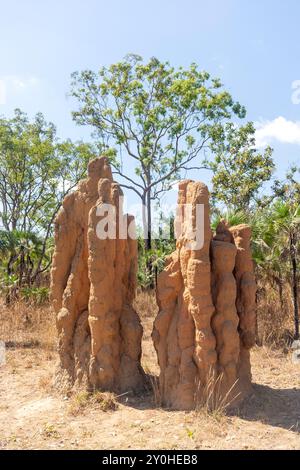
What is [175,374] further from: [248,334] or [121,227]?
[121,227]

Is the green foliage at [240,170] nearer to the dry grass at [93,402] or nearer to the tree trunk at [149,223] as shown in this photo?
the tree trunk at [149,223]

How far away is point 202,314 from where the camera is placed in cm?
597

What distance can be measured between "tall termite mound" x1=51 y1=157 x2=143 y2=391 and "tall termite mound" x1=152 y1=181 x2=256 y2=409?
67 cm

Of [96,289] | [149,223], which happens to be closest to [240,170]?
[149,223]

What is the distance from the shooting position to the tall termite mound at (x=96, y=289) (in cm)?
666

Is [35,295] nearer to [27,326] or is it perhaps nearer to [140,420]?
[27,326]

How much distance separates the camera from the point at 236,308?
647 centimetres

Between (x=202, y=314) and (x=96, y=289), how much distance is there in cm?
162

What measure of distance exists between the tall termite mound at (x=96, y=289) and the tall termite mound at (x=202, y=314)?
2.20 feet

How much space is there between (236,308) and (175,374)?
1.23 metres

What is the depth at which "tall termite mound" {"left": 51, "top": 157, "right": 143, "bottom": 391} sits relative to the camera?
262 inches

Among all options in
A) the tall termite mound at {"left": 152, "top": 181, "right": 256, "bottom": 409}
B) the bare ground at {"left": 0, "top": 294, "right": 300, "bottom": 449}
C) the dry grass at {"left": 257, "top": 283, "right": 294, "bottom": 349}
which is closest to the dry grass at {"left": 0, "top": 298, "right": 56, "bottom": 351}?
the bare ground at {"left": 0, "top": 294, "right": 300, "bottom": 449}

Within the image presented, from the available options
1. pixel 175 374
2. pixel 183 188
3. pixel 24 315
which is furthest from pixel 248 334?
pixel 24 315
